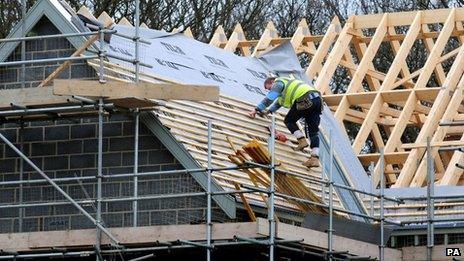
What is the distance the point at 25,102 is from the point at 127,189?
5.69 feet

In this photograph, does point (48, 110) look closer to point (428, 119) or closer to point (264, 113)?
point (264, 113)

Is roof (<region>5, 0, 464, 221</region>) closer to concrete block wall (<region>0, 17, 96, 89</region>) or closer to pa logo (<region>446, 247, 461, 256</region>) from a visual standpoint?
concrete block wall (<region>0, 17, 96, 89</region>)

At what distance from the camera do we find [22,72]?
25203 millimetres

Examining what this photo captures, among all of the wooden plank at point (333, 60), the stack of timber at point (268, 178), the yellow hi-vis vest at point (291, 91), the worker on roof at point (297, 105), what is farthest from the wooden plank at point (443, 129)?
the stack of timber at point (268, 178)

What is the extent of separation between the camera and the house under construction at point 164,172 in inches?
917

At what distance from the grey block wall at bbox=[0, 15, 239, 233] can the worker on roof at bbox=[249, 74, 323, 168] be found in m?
2.27

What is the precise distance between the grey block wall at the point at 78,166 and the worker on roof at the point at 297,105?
2.27 m

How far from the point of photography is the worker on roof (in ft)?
85.6

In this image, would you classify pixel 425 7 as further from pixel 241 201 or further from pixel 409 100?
pixel 241 201

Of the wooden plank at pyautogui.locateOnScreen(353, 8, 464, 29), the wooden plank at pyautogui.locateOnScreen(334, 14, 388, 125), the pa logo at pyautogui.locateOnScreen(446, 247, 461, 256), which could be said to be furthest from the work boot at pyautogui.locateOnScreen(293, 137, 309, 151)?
the wooden plank at pyautogui.locateOnScreen(353, 8, 464, 29)

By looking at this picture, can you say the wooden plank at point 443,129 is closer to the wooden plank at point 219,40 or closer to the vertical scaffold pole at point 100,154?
the wooden plank at point 219,40

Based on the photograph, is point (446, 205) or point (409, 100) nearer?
point (446, 205)

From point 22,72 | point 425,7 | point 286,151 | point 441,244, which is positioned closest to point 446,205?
point 441,244

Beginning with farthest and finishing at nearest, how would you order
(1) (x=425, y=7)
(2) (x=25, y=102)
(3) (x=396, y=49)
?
(1) (x=425, y=7)
(3) (x=396, y=49)
(2) (x=25, y=102)
